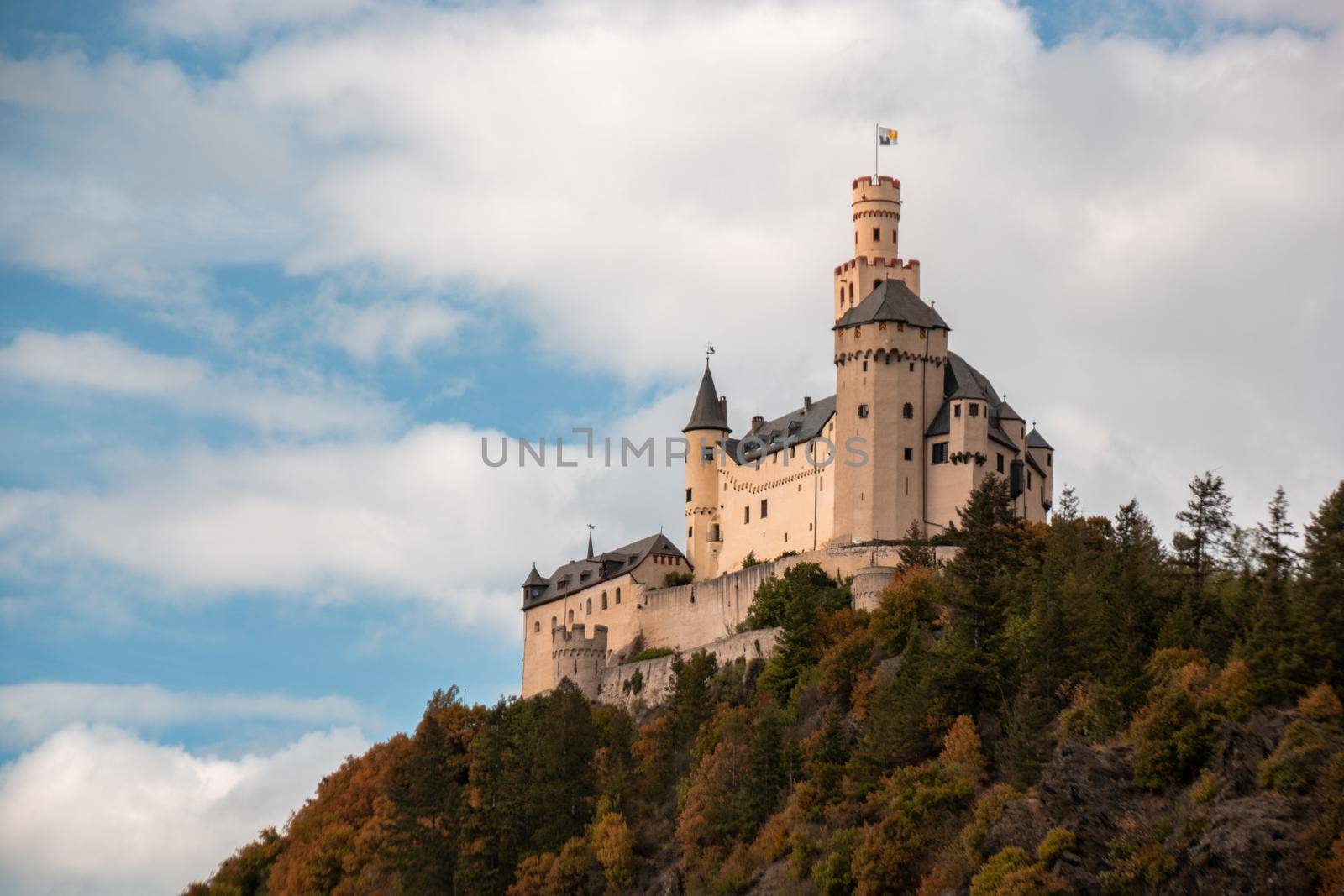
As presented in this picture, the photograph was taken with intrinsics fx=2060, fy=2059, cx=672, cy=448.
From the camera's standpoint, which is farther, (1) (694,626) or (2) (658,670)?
(1) (694,626)

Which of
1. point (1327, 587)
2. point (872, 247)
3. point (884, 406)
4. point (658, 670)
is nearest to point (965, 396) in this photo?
point (884, 406)

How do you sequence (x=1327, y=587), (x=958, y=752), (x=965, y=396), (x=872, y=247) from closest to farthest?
(x=1327, y=587) → (x=958, y=752) → (x=965, y=396) → (x=872, y=247)

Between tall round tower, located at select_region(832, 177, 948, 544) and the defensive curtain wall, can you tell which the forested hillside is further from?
tall round tower, located at select_region(832, 177, 948, 544)

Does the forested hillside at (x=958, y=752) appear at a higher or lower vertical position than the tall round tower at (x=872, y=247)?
lower

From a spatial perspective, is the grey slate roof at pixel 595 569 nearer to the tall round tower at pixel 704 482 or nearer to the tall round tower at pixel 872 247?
the tall round tower at pixel 704 482

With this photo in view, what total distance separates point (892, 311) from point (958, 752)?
3058 cm

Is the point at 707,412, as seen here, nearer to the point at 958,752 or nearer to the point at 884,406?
the point at 884,406

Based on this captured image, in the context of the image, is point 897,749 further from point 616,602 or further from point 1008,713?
point 616,602

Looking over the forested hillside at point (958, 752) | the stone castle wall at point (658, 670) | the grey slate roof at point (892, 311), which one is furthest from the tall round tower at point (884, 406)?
the stone castle wall at point (658, 670)

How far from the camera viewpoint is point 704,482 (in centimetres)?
10819

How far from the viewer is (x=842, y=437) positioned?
96000 mm

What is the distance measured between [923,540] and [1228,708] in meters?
30.6

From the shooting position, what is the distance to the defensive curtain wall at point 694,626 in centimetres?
9100

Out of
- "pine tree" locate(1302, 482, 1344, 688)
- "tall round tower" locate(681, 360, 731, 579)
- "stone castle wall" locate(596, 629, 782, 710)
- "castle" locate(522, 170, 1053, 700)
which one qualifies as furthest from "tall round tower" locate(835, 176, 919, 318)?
"pine tree" locate(1302, 482, 1344, 688)
